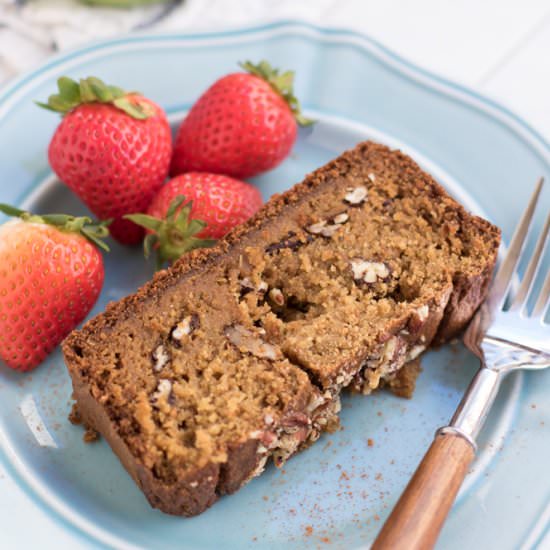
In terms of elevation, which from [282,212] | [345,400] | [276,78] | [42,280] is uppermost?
[276,78]

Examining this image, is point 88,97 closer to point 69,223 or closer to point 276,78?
point 69,223

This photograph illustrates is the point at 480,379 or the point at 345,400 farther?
the point at 345,400

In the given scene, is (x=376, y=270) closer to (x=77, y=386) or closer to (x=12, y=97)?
(x=77, y=386)

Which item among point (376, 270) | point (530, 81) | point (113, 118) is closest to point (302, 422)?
point (376, 270)

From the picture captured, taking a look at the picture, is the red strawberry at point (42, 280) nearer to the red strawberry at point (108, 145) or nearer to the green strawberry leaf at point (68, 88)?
the red strawberry at point (108, 145)

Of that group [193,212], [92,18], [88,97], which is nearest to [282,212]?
[193,212]

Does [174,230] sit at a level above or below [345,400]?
above

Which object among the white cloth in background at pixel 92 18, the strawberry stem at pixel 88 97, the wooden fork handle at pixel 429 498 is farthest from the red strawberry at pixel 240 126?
the wooden fork handle at pixel 429 498

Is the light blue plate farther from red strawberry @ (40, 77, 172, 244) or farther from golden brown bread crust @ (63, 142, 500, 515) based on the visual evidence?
red strawberry @ (40, 77, 172, 244)

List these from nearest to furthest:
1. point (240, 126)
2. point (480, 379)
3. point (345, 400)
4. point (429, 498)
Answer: point (429, 498) < point (480, 379) < point (345, 400) < point (240, 126)
